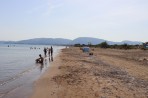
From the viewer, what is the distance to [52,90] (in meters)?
13.3

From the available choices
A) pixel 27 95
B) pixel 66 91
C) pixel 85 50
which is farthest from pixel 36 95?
pixel 85 50

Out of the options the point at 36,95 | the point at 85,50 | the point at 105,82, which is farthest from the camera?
the point at 85,50

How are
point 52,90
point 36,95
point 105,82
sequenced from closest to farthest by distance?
point 36,95, point 52,90, point 105,82

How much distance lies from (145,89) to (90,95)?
3.18m

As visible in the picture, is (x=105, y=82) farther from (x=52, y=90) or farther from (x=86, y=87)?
(x=52, y=90)

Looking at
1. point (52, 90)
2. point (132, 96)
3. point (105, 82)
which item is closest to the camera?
point (132, 96)

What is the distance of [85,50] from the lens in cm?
6944

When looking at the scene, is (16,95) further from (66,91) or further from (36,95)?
(66,91)

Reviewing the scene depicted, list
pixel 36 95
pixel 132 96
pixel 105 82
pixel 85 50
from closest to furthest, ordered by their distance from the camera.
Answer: pixel 132 96, pixel 36 95, pixel 105 82, pixel 85 50

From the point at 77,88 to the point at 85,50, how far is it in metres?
56.1

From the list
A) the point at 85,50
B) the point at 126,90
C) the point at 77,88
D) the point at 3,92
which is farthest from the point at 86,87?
the point at 85,50

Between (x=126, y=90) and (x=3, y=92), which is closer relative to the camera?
(x=126, y=90)

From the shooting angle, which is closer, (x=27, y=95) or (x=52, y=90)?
(x=27, y=95)

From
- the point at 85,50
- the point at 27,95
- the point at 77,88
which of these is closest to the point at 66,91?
the point at 77,88
